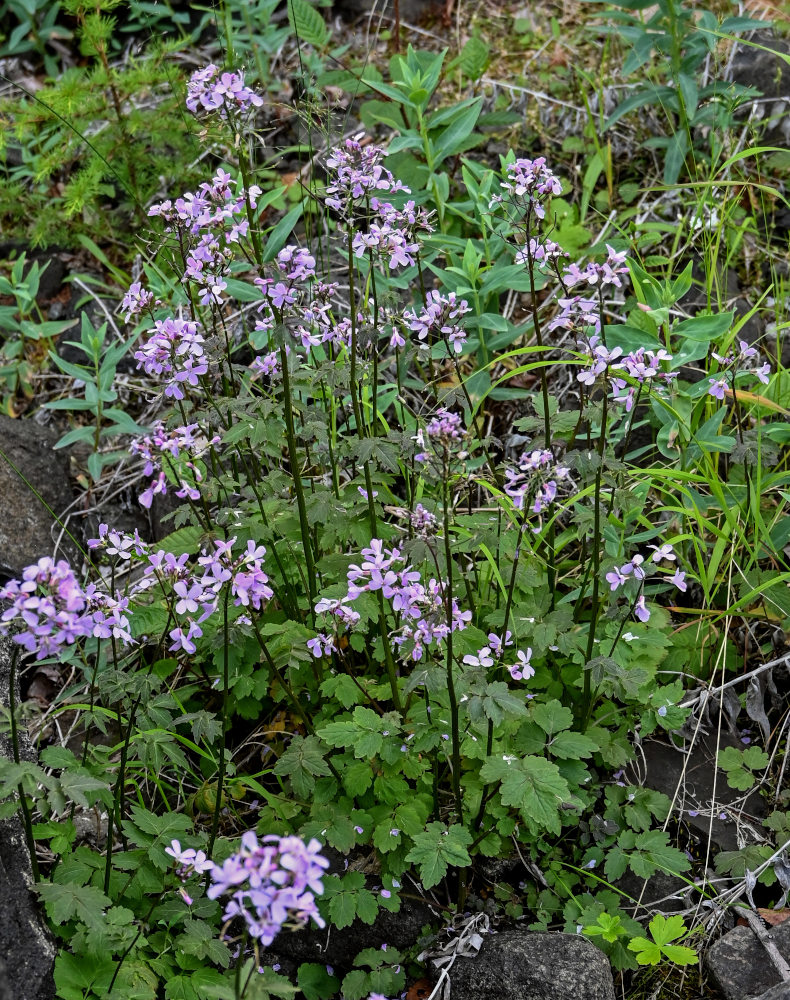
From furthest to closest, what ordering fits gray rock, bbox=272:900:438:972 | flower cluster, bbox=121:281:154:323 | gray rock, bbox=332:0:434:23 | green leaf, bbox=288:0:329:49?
gray rock, bbox=332:0:434:23, green leaf, bbox=288:0:329:49, flower cluster, bbox=121:281:154:323, gray rock, bbox=272:900:438:972

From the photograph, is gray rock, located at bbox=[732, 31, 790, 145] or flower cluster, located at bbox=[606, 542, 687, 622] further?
gray rock, located at bbox=[732, 31, 790, 145]

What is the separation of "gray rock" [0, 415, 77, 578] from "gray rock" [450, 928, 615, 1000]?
2.33 meters

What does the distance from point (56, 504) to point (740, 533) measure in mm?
2898

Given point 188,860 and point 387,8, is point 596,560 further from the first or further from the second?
point 387,8

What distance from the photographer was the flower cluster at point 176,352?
2568 millimetres

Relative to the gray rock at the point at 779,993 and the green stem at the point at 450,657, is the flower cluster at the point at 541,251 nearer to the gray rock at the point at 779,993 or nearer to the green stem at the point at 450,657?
the green stem at the point at 450,657

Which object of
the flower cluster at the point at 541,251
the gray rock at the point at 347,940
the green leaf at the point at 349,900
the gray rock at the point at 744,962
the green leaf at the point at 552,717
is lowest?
the gray rock at the point at 744,962

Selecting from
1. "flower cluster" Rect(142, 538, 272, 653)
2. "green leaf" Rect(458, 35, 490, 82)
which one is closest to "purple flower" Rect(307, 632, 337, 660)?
"flower cluster" Rect(142, 538, 272, 653)

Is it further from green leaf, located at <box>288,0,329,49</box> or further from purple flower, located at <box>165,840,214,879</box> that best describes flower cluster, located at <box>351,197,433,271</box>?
green leaf, located at <box>288,0,329,49</box>

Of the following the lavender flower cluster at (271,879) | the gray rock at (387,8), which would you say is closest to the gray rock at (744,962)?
the lavender flower cluster at (271,879)

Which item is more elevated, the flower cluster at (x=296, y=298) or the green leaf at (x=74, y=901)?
the flower cluster at (x=296, y=298)

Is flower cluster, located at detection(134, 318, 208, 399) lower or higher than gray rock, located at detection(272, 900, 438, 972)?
higher

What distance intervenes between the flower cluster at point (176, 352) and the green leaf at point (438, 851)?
4.74 feet

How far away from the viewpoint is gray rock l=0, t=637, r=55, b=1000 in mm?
2281
